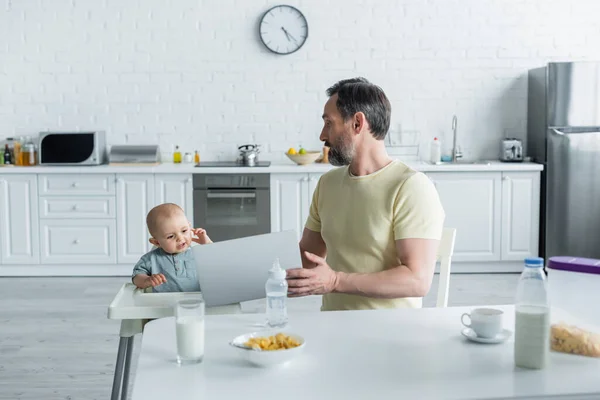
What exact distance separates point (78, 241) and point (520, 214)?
10.5 ft

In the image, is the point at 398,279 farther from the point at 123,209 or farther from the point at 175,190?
the point at 123,209

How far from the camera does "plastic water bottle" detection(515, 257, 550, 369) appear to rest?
1734 mm

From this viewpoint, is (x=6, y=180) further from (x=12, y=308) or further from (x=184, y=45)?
(x=184, y=45)

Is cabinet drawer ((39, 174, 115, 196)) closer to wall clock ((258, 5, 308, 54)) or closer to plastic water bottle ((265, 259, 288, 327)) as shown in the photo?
wall clock ((258, 5, 308, 54))

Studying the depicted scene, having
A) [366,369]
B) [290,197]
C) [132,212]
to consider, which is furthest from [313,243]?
[132,212]

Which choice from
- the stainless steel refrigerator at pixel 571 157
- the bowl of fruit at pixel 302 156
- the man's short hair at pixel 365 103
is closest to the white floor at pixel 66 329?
the stainless steel refrigerator at pixel 571 157

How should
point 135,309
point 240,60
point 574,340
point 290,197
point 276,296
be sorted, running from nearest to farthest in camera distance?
point 574,340 → point 276,296 → point 135,309 → point 290,197 → point 240,60

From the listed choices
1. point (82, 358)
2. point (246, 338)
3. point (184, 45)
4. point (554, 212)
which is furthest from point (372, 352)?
point (184, 45)

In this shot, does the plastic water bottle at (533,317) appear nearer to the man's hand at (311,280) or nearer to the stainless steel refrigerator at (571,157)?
the man's hand at (311,280)

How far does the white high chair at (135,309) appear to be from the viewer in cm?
233

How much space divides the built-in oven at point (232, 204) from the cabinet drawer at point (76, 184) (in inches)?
24.8

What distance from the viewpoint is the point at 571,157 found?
5.77m

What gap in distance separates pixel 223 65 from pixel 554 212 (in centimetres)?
268

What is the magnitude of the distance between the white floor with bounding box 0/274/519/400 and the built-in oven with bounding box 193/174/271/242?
76cm
